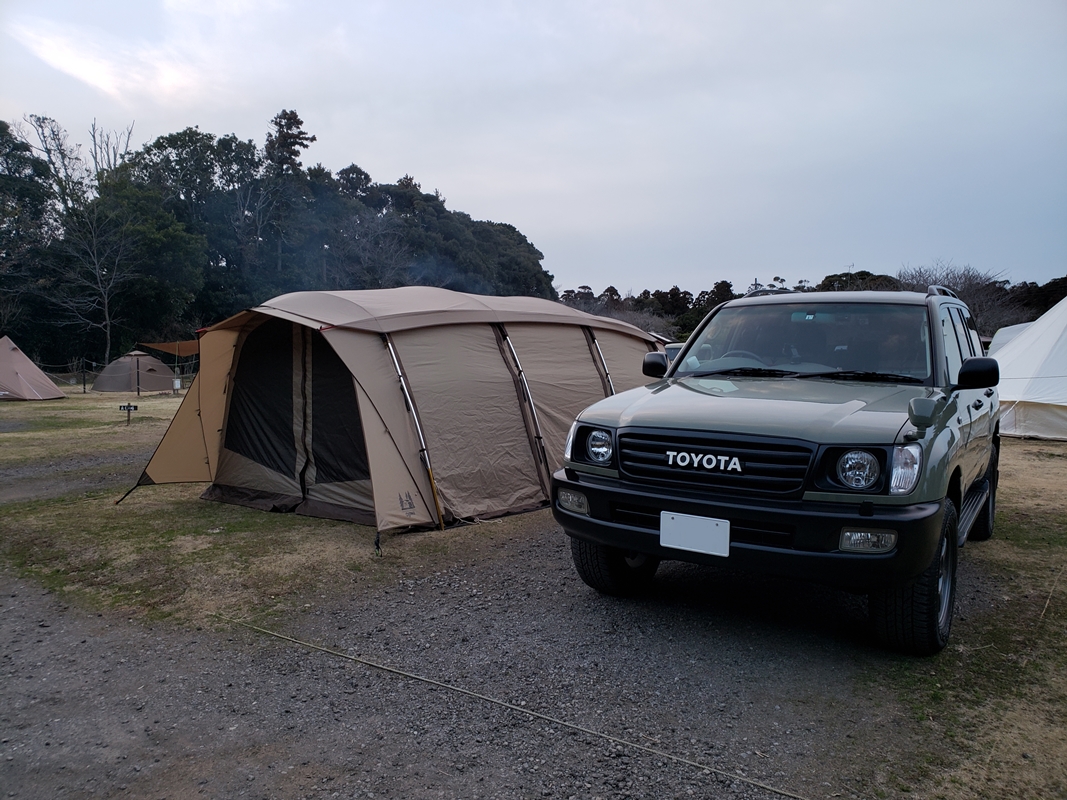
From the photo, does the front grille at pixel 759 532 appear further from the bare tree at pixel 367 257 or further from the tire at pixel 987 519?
the bare tree at pixel 367 257

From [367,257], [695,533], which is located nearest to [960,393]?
[695,533]

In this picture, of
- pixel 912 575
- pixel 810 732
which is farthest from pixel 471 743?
pixel 912 575

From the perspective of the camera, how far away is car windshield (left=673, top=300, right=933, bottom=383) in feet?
13.0

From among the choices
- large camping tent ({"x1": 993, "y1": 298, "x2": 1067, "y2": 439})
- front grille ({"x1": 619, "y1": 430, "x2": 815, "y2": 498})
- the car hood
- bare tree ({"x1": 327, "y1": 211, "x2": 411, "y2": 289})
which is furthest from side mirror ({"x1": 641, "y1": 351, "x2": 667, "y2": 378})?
bare tree ({"x1": 327, "y1": 211, "x2": 411, "y2": 289})

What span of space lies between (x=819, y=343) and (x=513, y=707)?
273 centimetres

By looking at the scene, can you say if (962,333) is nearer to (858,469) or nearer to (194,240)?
(858,469)

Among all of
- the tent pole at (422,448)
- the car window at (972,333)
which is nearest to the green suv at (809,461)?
the car window at (972,333)

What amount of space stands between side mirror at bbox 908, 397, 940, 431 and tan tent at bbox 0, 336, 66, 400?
80.0 feet

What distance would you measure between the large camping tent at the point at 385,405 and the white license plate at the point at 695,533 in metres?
3.00

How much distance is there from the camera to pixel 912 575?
9.64 ft

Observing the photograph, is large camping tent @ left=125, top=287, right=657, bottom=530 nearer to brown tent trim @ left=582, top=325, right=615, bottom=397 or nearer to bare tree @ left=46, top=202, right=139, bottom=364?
brown tent trim @ left=582, top=325, right=615, bottom=397

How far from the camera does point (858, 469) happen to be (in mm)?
3025

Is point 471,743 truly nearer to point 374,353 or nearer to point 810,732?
point 810,732

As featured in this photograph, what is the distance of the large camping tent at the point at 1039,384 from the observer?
37.1 ft
